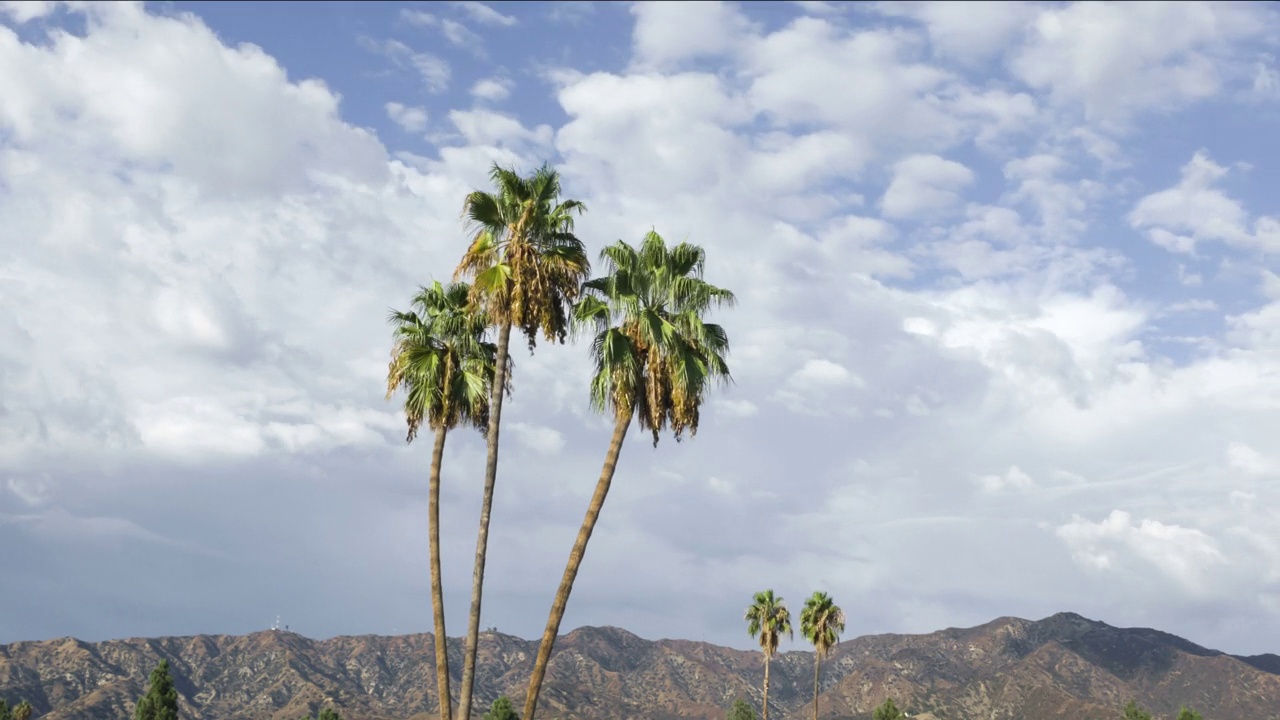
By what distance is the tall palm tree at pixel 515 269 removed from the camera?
29.5m

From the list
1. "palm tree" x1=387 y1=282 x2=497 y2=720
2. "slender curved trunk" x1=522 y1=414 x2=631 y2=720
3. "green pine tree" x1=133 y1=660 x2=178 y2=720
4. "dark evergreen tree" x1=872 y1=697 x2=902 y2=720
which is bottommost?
"green pine tree" x1=133 y1=660 x2=178 y2=720

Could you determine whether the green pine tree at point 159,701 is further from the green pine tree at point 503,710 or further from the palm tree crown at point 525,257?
the palm tree crown at point 525,257

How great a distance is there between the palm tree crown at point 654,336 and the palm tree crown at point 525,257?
0.84m

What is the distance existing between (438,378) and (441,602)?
6139mm

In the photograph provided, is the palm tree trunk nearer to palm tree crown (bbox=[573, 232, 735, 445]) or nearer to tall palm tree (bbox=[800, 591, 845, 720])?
palm tree crown (bbox=[573, 232, 735, 445])

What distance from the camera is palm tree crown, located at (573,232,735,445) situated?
29.2 meters

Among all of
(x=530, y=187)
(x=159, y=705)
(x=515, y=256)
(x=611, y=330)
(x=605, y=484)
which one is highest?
(x=530, y=187)

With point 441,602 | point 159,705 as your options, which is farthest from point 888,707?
point 441,602

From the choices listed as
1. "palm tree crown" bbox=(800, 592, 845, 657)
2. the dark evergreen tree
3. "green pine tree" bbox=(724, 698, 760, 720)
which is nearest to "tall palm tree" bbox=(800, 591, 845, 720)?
"palm tree crown" bbox=(800, 592, 845, 657)

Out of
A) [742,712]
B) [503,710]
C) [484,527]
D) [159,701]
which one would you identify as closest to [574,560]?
[484,527]

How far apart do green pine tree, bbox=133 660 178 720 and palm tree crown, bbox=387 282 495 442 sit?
111296 mm

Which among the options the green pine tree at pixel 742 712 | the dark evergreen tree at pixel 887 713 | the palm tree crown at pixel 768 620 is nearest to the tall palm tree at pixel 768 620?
the palm tree crown at pixel 768 620

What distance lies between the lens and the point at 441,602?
31.9 metres

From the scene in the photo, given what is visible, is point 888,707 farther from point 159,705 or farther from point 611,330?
point 611,330
